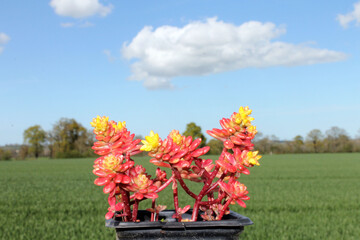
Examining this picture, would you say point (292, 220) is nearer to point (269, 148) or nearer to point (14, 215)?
point (14, 215)

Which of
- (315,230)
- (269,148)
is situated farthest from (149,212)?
(269,148)

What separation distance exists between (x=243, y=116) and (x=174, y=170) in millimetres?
303

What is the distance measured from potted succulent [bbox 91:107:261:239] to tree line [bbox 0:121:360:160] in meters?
59.2

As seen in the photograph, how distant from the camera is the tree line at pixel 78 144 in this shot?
6669 centimetres

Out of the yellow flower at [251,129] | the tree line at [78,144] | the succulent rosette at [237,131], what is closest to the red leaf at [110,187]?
the succulent rosette at [237,131]

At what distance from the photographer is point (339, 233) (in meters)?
6.47

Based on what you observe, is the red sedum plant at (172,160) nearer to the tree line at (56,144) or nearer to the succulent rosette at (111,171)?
the succulent rosette at (111,171)

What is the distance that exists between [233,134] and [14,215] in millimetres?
8361

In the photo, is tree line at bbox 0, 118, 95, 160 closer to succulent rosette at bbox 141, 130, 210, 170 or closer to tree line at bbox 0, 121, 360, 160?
tree line at bbox 0, 121, 360, 160

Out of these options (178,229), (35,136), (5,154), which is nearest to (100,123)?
(178,229)

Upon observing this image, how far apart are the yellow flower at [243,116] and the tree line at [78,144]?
194 ft

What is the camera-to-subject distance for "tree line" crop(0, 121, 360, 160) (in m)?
66.7

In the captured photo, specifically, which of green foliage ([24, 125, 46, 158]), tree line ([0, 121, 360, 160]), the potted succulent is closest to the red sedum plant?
the potted succulent

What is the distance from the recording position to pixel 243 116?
130cm
